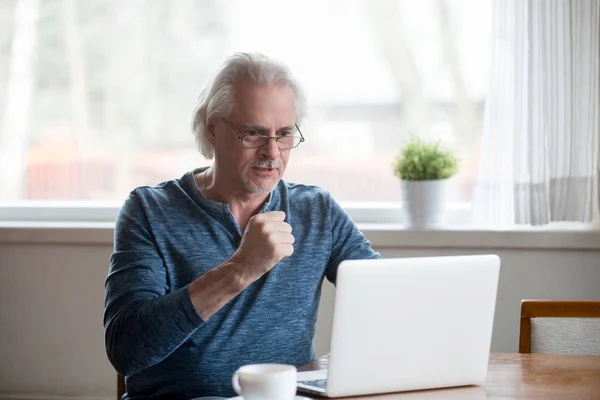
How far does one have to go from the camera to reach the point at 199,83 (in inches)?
127

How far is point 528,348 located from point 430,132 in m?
1.30

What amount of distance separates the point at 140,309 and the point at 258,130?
48 centimetres

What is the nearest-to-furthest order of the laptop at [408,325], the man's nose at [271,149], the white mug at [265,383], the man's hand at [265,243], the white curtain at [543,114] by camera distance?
the white mug at [265,383] < the laptop at [408,325] < the man's hand at [265,243] < the man's nose at [271,149] < the white curtain at [543,114]

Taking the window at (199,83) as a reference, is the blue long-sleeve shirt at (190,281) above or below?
below

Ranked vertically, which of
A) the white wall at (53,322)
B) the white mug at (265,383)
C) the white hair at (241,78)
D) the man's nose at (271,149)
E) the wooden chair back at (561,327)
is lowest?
the white wall at (53,322)

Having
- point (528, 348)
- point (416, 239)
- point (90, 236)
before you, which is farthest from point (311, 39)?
point (528, 348)

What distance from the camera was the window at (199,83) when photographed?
3.06 metres

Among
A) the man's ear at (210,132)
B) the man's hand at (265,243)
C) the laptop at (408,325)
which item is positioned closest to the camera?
the laptop at (408,325)

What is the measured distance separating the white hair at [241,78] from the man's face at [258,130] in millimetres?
17

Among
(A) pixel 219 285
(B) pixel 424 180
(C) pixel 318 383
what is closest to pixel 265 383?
(C) pixel 318 383

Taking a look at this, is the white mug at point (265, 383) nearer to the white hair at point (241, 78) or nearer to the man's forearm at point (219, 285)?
the man's forearm at point (219, 285)

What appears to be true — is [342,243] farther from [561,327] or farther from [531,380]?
[531,380]

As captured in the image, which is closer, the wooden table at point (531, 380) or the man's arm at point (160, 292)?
the wooden table at point (531, 380)

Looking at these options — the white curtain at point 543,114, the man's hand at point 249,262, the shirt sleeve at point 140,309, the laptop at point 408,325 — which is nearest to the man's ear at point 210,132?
the shirt sleeve at point 140,309
